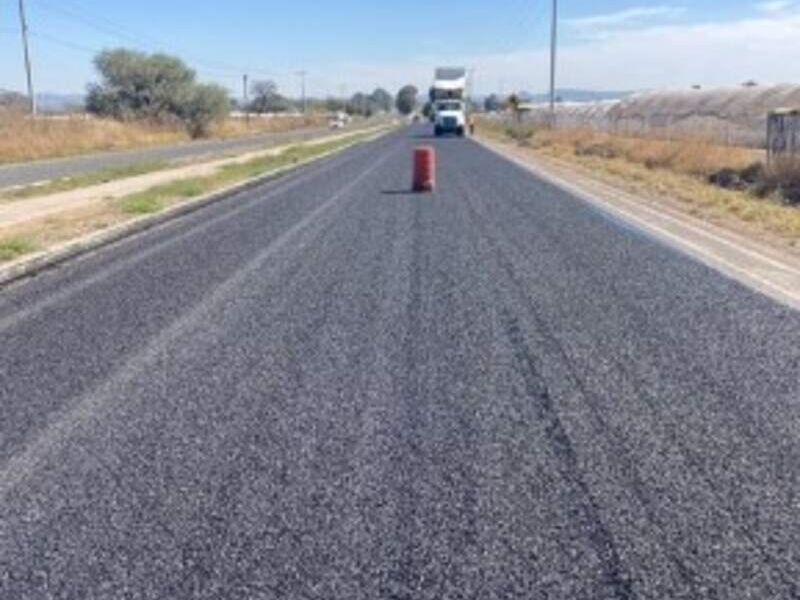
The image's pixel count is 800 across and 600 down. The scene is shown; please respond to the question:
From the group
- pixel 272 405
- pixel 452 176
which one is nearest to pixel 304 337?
pixel 272 405

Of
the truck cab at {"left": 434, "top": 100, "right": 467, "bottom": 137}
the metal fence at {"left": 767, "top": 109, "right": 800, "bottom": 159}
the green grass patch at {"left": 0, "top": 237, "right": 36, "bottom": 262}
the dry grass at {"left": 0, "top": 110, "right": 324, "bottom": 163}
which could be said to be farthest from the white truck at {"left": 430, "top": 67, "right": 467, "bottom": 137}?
the green grass patch at {"left": 0, "top": 237, "right": 36, "bottom": 262}

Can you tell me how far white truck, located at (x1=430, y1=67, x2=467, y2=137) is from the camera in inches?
2489

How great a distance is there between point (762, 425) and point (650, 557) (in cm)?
191

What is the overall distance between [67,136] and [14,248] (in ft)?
136

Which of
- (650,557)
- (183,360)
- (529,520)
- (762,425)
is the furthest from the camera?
(183,360)

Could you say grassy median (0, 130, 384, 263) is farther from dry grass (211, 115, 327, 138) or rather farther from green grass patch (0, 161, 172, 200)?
dry grass (211, 115, 327, 138)

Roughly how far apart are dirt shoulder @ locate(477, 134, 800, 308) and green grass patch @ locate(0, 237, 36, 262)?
8.61 metres

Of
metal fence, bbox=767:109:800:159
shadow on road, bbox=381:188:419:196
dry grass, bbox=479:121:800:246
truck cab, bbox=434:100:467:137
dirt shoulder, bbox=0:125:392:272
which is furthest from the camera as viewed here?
truck cab, bbox=434:100:467:137

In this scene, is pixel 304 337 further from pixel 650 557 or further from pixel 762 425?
pixel 650 557

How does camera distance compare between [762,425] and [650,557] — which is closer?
[650,557]

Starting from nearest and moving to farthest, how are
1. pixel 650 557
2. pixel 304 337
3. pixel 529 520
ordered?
1. pixel 650 557
2. pixel 529 520
3. pixel 304 337

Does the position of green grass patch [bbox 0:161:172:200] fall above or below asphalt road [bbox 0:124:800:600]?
below

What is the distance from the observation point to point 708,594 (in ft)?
11.4

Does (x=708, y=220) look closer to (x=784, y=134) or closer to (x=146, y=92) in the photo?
(x=784, y=134)
